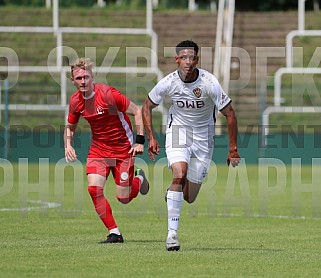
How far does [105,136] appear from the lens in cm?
1262

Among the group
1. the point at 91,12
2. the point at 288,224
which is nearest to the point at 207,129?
the point at 288,224

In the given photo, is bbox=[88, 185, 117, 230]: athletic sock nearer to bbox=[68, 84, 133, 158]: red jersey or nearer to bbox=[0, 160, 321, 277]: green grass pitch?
bbox=[0, 160, 321, 277]: green grass pitch

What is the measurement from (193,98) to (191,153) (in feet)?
2.49

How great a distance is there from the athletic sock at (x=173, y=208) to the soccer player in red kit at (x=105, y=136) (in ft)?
2.33

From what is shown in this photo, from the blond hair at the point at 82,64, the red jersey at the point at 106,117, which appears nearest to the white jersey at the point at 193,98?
the red jersey at the point at 106,117

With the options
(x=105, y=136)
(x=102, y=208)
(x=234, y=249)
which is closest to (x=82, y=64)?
(x=105, y=136)

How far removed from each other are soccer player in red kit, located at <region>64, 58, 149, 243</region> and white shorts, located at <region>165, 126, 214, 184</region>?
0.35 meters

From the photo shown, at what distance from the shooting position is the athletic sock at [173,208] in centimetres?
1120

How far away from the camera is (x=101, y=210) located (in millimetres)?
12172

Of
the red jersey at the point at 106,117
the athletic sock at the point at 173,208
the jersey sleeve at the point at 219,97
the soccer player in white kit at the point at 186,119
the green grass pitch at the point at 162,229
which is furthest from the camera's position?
the red jersey at the point at 106,117

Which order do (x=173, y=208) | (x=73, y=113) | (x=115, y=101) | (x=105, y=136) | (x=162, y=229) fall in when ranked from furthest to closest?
1. (x=162, y=229)
2. (x=105, y=136)
3. (x=73, y=113)
4. (x=115, y=101)
5. (x=173, y=208)

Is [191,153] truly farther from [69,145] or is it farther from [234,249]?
[69,145]

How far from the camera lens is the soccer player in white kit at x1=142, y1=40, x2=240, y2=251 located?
37.2 feet

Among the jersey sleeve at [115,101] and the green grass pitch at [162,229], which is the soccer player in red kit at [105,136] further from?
the green grass pitch at [162,229]
